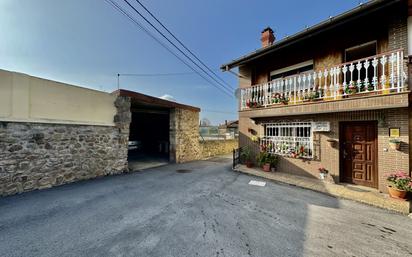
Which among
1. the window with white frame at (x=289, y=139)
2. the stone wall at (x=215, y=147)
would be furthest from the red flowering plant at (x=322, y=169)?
the stone wall at (x=215, y=147)

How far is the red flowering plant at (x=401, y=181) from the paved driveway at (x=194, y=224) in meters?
1.19

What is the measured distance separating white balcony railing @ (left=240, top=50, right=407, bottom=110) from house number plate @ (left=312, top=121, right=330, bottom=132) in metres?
0.92

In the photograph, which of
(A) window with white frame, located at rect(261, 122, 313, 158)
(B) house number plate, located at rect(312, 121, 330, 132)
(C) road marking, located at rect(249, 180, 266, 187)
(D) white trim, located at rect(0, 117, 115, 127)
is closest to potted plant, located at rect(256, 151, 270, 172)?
(A) window with white frame, located at rect(261, 122, 313, 158)

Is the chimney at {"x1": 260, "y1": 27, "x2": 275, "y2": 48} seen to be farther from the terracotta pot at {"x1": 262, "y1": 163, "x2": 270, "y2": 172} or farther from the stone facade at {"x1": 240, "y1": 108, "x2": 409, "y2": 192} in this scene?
the terracotta pot at {"x1": 262, "y1": 163, "x2": 270, "y2": 172}

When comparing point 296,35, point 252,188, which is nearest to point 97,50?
point 296,35

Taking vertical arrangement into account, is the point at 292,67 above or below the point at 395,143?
above

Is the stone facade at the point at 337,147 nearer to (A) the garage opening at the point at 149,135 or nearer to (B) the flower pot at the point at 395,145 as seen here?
(B) the flower pot at the point at 395,145

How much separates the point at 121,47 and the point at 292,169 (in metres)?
10.8

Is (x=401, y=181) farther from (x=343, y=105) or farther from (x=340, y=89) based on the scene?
(x=340, y=89)

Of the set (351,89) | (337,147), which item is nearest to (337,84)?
(351,89)

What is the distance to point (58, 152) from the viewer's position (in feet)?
19.7

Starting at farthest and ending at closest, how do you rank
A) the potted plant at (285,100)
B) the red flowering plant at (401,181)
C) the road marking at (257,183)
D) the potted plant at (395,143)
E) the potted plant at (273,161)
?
1. the potted plant at (273,161)
2. the potted plant at (285,100)
3. the road marking at (257,183)
4. the potted plant at (395,143)
5. the red flowering plant at (401,181)

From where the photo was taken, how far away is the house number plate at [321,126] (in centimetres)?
632

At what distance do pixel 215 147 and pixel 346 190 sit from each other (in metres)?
10.1
